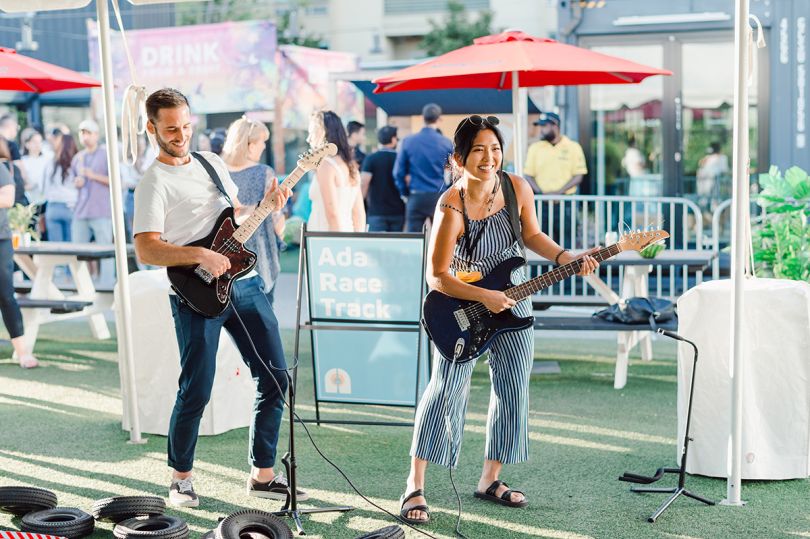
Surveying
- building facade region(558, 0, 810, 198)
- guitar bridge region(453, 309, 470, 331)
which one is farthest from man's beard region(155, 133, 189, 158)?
building facade region(558, 0, 810, 198)

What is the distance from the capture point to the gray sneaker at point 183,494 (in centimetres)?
495

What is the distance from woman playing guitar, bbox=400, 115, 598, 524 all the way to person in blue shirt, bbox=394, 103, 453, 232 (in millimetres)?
5795

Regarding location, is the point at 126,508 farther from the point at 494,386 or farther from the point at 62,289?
the point at 62,289

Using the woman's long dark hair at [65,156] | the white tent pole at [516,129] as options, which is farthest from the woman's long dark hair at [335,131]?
the woman's long dark hair at [65,156]

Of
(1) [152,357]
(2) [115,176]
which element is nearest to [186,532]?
(1) [152,357]

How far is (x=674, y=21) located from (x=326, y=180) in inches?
238

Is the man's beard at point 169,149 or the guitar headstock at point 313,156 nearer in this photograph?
the guitar headstock at point 313,156

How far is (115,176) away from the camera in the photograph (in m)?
6.16

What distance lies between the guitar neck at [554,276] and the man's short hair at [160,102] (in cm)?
153

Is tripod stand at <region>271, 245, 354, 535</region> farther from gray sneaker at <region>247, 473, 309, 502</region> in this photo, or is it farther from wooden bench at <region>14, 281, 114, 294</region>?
wooden bench at <region>14, 281, 114, 294</region>

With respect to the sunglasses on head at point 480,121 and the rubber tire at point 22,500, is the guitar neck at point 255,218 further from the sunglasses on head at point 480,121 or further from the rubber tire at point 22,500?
the rubber tire at point 22,500

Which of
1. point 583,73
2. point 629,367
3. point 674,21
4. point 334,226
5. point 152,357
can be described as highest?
point 674,21

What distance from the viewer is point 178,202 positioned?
4656 mm

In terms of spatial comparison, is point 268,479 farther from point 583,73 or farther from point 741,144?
point 583,73
